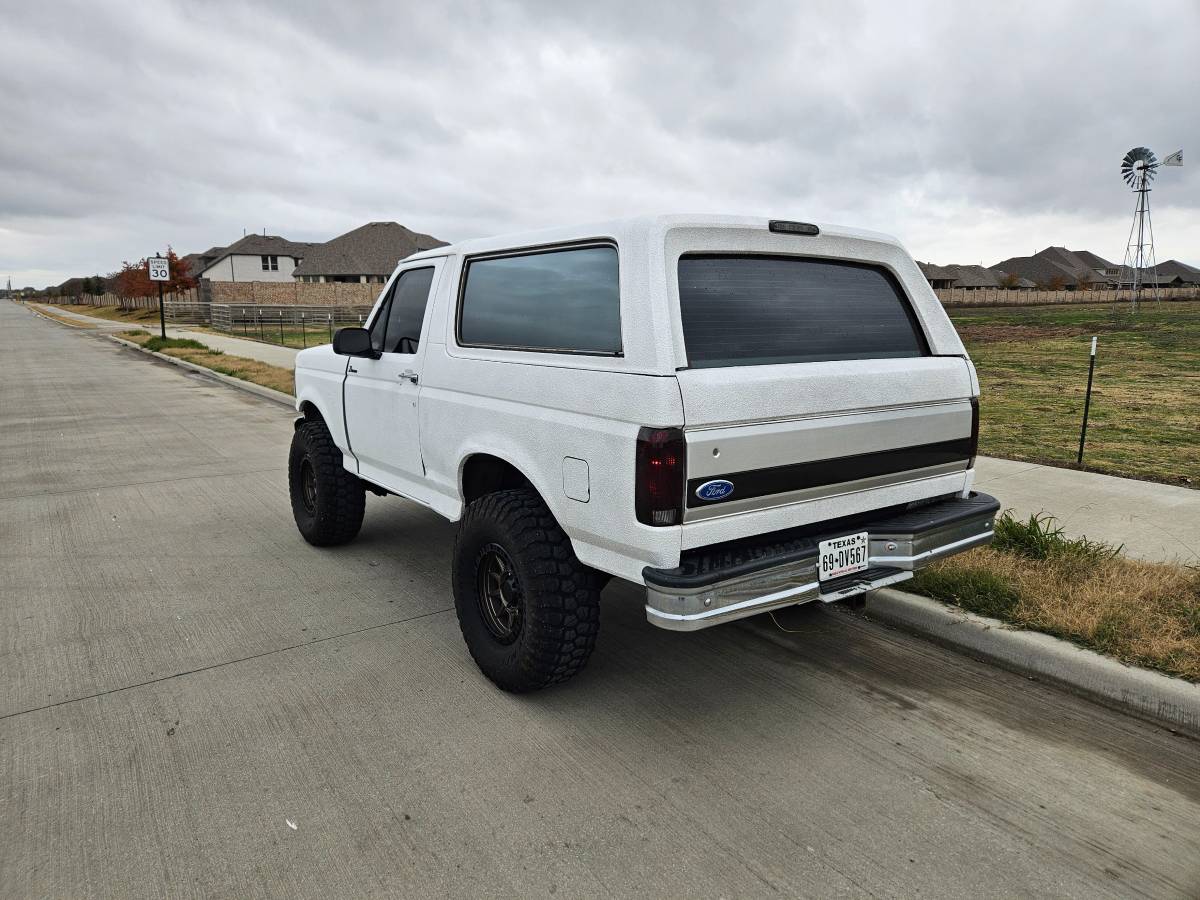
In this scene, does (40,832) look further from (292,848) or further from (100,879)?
(292,848)

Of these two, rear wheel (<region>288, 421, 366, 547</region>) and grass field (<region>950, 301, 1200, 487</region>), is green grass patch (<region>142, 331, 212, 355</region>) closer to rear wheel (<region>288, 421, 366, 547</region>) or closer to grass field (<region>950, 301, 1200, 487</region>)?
rear wheel (<region>288, 421, 366, 547</region>)

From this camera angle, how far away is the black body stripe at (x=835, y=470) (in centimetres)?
309

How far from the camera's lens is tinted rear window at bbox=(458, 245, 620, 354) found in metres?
3.36

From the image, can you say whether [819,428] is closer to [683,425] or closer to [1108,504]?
[683,425]

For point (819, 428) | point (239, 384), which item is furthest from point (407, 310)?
point (239, 384)

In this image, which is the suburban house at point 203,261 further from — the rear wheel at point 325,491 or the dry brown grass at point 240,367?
the rear wheel at point 325,491

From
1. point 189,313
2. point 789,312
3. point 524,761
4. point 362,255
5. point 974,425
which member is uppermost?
point 362,255

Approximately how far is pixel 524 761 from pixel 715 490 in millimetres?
1267

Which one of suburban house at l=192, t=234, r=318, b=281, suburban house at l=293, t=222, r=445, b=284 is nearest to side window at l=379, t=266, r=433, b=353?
suburban house at l=293, t=222, r=445, b=284

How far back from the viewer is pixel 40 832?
9.05 ft

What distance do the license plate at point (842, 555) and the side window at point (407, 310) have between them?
245 cm

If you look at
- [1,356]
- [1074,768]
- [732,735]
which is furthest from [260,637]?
[1,356]

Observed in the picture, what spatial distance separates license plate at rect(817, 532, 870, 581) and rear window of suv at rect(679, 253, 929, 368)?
29.9 inches

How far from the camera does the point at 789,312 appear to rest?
11.7 feet
